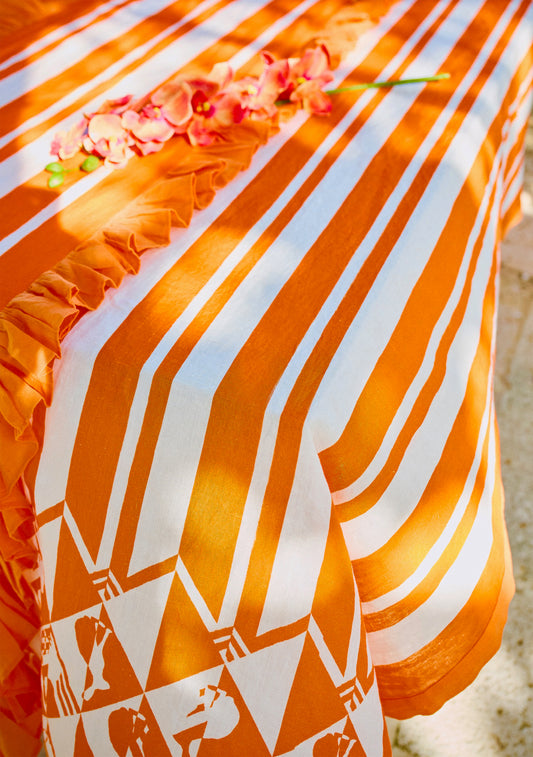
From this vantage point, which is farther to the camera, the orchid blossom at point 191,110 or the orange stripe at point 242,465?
the orchid blossom at point 191,110

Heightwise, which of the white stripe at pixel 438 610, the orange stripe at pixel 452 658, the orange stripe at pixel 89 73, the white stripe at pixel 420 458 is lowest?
the orange stripe at pixel 452 658

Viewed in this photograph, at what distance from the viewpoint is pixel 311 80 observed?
1271mm

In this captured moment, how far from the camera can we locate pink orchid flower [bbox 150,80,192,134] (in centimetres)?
116

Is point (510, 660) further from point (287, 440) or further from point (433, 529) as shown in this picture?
point (287, 440)

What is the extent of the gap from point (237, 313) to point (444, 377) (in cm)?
34

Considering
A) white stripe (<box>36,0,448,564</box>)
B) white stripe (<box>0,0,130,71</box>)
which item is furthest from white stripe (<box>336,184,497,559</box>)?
white stripe (<box>0,0,130,71</box>)

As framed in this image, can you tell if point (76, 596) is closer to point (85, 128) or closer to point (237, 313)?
point (237, 313)

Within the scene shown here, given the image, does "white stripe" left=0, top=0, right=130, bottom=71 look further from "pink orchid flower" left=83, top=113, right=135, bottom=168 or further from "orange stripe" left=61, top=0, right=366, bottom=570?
"orange stripe" left=61, top=0, right=366, bottom=570

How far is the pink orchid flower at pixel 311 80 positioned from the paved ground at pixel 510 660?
3.17 ft

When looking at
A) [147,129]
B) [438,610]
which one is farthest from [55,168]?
[438,610]

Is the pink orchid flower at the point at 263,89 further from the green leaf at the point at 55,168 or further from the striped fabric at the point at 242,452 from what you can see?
the green leaf at the point at 55,168

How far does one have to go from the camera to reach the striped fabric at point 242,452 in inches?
31.0

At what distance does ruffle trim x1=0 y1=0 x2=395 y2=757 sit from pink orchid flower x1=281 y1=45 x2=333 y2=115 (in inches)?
3.8

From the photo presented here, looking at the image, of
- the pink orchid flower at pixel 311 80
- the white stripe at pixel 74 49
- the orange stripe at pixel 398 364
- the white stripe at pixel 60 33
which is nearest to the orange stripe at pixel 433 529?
the orange stripe at pixel 398 364
